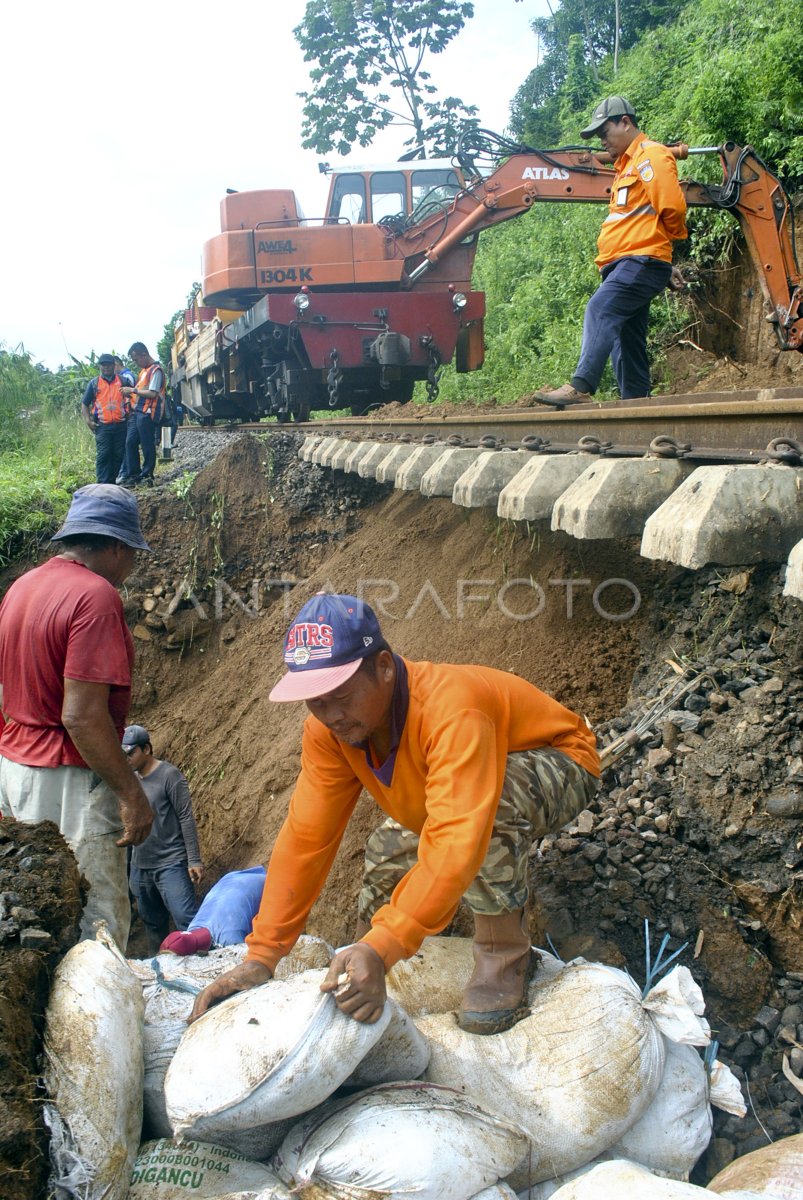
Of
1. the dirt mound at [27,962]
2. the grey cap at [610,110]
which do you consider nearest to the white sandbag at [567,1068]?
the dirt mound at [27,962]

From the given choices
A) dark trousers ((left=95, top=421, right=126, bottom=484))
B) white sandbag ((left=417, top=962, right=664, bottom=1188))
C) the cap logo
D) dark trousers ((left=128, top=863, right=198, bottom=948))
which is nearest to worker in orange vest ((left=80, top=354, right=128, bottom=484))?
dark trousers ((left=95, top=421, right=126, bottom=484))

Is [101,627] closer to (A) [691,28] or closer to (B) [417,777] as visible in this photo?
(B) [417,777]

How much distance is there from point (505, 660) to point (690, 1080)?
2113mm

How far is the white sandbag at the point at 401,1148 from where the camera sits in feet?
5.98

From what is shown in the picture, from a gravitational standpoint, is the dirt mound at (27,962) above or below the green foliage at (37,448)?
below

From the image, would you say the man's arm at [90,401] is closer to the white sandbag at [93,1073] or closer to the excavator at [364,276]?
the excavator at [364,276]

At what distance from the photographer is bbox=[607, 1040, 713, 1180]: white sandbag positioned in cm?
221

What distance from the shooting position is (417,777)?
7.72ft

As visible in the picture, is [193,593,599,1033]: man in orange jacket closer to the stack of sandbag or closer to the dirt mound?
the stack of sandbag

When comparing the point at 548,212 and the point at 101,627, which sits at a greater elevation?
the point at 548,212

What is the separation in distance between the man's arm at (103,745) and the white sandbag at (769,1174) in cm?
219

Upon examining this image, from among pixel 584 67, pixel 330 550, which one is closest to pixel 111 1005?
pixel 330 550

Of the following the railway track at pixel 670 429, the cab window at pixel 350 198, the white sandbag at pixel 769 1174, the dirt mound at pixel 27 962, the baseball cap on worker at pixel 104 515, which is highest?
the cab window at pixel 350 198

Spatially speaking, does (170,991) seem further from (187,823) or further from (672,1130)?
(187,823)
